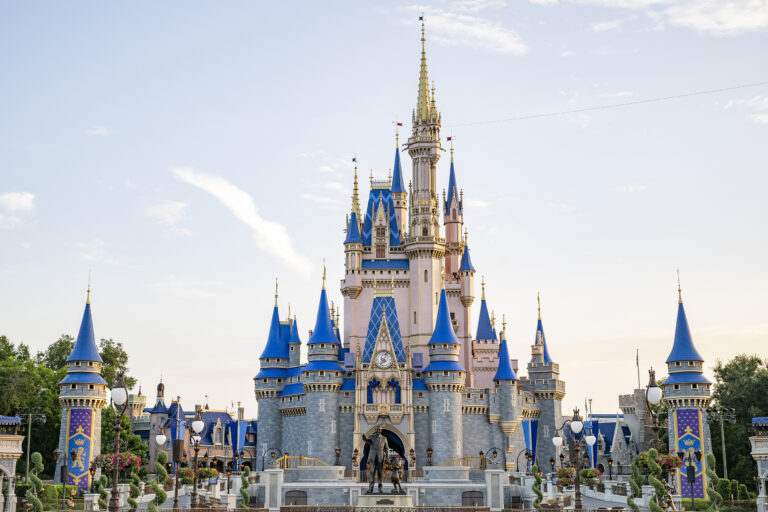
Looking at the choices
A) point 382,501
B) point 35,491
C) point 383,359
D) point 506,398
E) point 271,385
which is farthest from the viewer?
point 271,385

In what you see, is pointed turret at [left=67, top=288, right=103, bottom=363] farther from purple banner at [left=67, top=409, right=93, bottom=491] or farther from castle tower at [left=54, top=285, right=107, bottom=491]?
purple banner at [left=67, top=409, right=93, bottom=491]

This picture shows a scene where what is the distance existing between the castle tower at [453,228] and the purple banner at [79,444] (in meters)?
35.1

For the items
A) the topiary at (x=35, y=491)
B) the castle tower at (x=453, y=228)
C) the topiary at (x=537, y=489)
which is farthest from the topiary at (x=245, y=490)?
the castle tower at (x=453, y=228)

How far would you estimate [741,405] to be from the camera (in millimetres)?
71188

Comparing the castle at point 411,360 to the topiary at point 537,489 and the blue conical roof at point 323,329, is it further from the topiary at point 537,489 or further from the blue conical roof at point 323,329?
the topiary at point 537,489

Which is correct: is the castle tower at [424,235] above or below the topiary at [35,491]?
above

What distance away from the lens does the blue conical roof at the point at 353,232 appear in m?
82.6

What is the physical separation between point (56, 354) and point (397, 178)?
125ft

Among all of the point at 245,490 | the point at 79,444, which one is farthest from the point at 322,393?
the point at 79,444

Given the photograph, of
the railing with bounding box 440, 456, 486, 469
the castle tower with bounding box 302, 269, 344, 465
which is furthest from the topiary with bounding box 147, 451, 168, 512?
the railing with bounding box 440, 456, 486, 469

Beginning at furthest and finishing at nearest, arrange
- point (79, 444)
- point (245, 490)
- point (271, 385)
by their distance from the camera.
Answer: point (271, 385)
point (79, 444)
point (245, 490)

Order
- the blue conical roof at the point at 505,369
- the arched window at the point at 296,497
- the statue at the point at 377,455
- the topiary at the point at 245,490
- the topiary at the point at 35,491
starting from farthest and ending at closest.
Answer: the blue conical roof at the point at 505,369
the arched window at the point at 296,497
the topiary at the point at 245,490
the topiary at the point at 35,491
the statue at the point at 377,455

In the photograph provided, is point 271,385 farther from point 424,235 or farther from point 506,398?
point 506,398

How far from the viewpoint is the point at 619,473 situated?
89.6m
